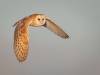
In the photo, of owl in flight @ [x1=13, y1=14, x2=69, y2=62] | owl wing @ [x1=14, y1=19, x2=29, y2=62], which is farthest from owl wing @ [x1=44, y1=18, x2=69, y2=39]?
owl wing @ [x1=14, y1=19, x2=29, y2=62]

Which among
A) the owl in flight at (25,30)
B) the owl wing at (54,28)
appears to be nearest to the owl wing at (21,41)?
the owl in flight at (25,30)

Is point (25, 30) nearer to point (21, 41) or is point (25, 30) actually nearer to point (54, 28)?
point (21, 41)

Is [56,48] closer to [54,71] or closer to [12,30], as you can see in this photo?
[54,71]

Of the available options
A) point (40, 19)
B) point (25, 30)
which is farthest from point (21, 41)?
point (40, 19)

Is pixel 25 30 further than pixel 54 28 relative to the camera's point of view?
No

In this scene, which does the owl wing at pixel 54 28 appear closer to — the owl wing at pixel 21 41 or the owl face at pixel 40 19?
the owl face at pixel 40 19

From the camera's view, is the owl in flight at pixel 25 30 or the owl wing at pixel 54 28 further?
the owl wing at pixel 54 28

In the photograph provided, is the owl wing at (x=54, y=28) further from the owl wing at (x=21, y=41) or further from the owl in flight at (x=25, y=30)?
the owl wing at (x=21, y=41)

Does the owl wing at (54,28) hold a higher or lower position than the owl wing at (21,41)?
higher

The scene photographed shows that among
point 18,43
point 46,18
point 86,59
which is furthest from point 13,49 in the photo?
point 86,59
